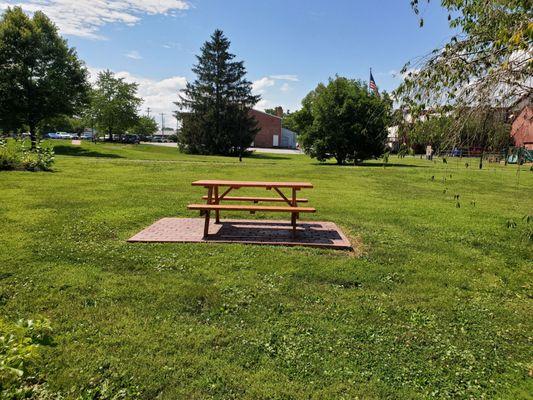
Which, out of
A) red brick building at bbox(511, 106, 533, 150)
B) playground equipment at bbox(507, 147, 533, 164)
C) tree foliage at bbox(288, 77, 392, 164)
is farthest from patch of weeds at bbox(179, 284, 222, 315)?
tree foliage at bbox(288, 77, 392, 164)

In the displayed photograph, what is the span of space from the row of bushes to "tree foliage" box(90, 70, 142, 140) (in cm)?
4589

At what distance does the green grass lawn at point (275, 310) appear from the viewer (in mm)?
3074

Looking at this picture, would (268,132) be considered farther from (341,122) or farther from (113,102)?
(341,122)

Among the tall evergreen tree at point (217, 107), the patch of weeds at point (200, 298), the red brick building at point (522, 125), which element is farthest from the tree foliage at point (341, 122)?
the patch of weeds at point (200, 298)

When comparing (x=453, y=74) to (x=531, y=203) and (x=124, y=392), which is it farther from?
(x=531, y=203)

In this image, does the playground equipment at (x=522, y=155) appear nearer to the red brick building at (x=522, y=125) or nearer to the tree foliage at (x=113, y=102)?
the red brick building at (x=522, y=125)

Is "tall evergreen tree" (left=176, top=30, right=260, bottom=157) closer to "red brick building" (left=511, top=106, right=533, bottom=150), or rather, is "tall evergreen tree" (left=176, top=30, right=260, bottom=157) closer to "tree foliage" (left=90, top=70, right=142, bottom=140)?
"tree foliage" (left=90, top=70, right=142, bottom=140)

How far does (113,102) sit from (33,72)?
2464cm

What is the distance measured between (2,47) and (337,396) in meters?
40.2

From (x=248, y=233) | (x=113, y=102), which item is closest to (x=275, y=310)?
(x=248, y=233)

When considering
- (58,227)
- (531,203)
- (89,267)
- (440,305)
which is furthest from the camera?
(531,203)

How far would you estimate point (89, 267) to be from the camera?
5105mm

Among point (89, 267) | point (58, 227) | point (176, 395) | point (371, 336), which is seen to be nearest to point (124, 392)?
point (176, 395)

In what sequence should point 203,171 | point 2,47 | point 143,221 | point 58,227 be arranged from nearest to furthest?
point 58,227
point 143,221
point 203,171
point 2,47
